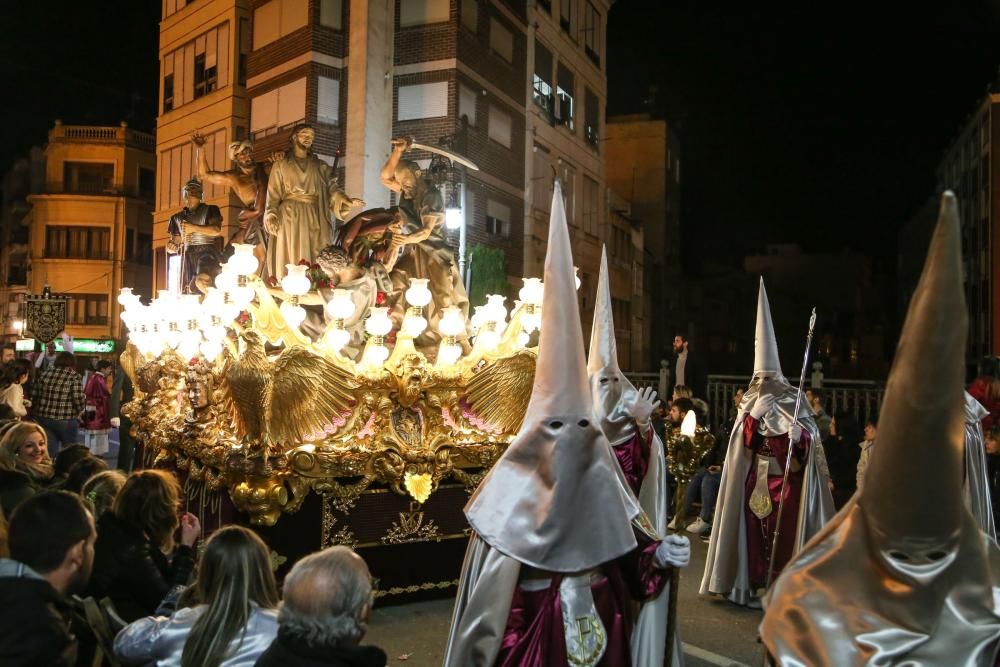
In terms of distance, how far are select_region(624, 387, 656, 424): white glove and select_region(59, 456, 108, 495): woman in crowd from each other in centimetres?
370

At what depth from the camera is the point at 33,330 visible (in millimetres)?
13672

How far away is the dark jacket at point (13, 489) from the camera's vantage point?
4.90 metres

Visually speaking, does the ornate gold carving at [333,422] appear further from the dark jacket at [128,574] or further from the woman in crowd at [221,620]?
the woman in crowd at [221,620]

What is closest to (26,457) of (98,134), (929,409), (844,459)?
(929,409)

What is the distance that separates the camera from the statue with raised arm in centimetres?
919

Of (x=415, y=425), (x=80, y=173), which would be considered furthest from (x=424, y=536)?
(x=80, y=173)

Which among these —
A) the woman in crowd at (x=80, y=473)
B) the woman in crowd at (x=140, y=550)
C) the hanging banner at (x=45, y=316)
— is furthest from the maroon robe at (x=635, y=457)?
the hanging banner at (x=45, y=316)

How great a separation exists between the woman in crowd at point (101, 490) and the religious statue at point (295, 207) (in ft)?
15.5


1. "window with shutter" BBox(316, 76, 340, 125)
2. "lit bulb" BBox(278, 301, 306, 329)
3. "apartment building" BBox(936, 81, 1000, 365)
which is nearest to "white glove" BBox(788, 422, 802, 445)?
"lit bulb" BBox(278, 301, 306, 329)

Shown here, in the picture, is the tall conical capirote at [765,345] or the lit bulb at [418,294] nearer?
the lit bulb at [418,294]

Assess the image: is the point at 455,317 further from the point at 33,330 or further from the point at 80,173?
the point at 80,173

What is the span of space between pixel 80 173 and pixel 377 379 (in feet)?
131

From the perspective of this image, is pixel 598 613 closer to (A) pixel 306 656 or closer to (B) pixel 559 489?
(B) pixel 559 489

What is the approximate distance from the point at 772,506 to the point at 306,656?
239 inches
